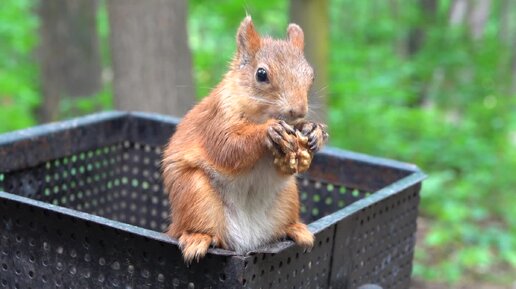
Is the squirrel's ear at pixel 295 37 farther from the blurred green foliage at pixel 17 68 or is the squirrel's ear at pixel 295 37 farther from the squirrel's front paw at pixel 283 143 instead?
the blurred green foliage at pixel 17 68

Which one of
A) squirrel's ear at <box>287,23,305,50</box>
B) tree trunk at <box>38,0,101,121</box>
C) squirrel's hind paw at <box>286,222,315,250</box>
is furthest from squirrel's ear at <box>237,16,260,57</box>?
tree trunk at <box>38,0,101,121</box>

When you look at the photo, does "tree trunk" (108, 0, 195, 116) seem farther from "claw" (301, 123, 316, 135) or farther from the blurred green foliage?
the blurred green foliage

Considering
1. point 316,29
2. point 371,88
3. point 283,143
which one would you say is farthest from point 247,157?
point 371,88

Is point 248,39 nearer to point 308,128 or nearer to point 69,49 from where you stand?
point 308,128

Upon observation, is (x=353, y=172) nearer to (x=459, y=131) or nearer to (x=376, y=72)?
(x=459, y=131)

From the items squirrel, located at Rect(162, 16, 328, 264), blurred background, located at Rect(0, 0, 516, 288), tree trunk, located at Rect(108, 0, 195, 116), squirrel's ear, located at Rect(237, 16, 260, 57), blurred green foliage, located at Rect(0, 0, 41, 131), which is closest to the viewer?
squirrel, located at Rect(162, 16, 328, 264)
